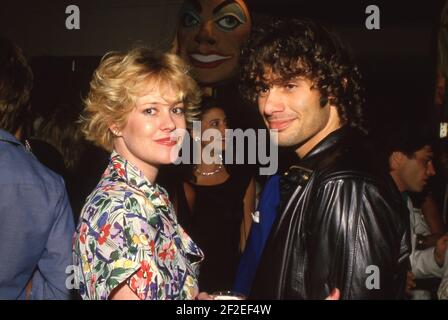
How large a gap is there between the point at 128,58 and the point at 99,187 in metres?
0.47

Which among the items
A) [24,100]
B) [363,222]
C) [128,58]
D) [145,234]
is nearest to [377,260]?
[363,222]

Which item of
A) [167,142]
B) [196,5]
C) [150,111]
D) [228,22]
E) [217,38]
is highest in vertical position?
[196,5]

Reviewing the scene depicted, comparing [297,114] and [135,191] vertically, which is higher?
[297,114]

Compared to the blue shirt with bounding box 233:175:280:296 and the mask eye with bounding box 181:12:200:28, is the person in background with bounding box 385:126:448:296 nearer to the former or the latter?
the blue shirt with bounding box 233:175:280:296

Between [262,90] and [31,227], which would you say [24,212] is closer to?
[31,227]

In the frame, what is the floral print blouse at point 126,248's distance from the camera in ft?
4.10

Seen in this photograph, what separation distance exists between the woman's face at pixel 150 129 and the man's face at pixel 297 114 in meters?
0.35

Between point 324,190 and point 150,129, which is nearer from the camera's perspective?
point 324,190

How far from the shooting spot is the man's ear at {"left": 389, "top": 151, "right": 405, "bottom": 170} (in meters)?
3.11

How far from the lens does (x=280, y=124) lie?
163 centimetres

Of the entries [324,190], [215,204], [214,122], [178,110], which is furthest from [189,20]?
[324,190]

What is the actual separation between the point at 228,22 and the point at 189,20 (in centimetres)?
31
